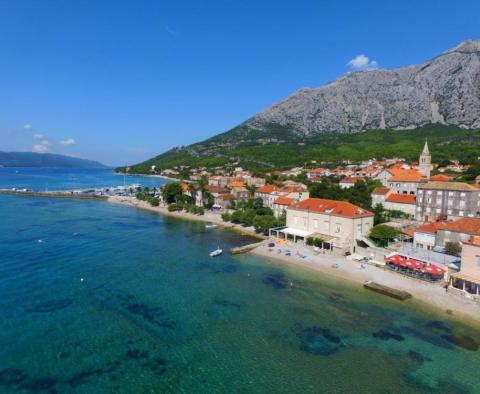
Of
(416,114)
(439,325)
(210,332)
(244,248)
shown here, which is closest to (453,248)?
(439,325)

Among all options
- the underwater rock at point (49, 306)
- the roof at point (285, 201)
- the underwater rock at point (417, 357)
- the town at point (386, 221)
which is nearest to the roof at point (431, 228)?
the town at point (386, 221)

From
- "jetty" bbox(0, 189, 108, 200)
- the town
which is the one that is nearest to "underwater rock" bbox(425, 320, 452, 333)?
the town

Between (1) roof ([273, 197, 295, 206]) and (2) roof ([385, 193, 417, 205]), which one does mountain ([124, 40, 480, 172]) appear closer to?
(2) roof ([385, 193, 417, 205])

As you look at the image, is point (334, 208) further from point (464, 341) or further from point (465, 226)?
point (464, 341)

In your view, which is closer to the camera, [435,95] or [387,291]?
[387,291]

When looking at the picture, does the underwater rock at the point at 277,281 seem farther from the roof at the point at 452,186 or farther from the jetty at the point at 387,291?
the roof at the point at 452,186

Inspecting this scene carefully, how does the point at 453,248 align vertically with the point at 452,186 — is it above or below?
below
